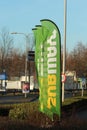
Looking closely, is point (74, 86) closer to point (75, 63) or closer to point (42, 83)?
point (75, 63)

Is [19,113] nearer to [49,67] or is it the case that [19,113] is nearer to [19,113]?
[19,113]

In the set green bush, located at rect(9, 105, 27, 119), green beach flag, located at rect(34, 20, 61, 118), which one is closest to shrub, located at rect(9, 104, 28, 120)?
green bush, located at rect(9, 105, 27, 119)

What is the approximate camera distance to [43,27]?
15.8 meters

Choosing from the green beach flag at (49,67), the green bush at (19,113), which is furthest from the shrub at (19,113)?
the green beach flag at (49,67)

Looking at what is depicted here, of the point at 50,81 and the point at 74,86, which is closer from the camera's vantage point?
the point at 50,81

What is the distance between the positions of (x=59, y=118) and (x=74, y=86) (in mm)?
71403

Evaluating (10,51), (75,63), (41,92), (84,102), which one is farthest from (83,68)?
(41,92)

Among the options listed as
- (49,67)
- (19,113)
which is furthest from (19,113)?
(49,67)

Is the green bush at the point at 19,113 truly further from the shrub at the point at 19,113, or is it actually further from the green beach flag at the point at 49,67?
the green beach flag at the point at 49,67

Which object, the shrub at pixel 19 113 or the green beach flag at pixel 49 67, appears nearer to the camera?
the green beach flag at pixel 49 67

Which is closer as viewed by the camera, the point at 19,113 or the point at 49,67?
the point at 49,67

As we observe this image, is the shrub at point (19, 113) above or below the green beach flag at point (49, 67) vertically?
below

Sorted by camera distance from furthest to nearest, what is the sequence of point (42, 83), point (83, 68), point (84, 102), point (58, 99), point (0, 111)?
1. point (83, 68)
2. point (84, 102)
3. point (0, 111)
4. point (42, 83)
5. point (58, 99)

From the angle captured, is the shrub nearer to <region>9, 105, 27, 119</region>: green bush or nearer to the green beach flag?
<region>9, 105, 27, 119</region>: green bush
